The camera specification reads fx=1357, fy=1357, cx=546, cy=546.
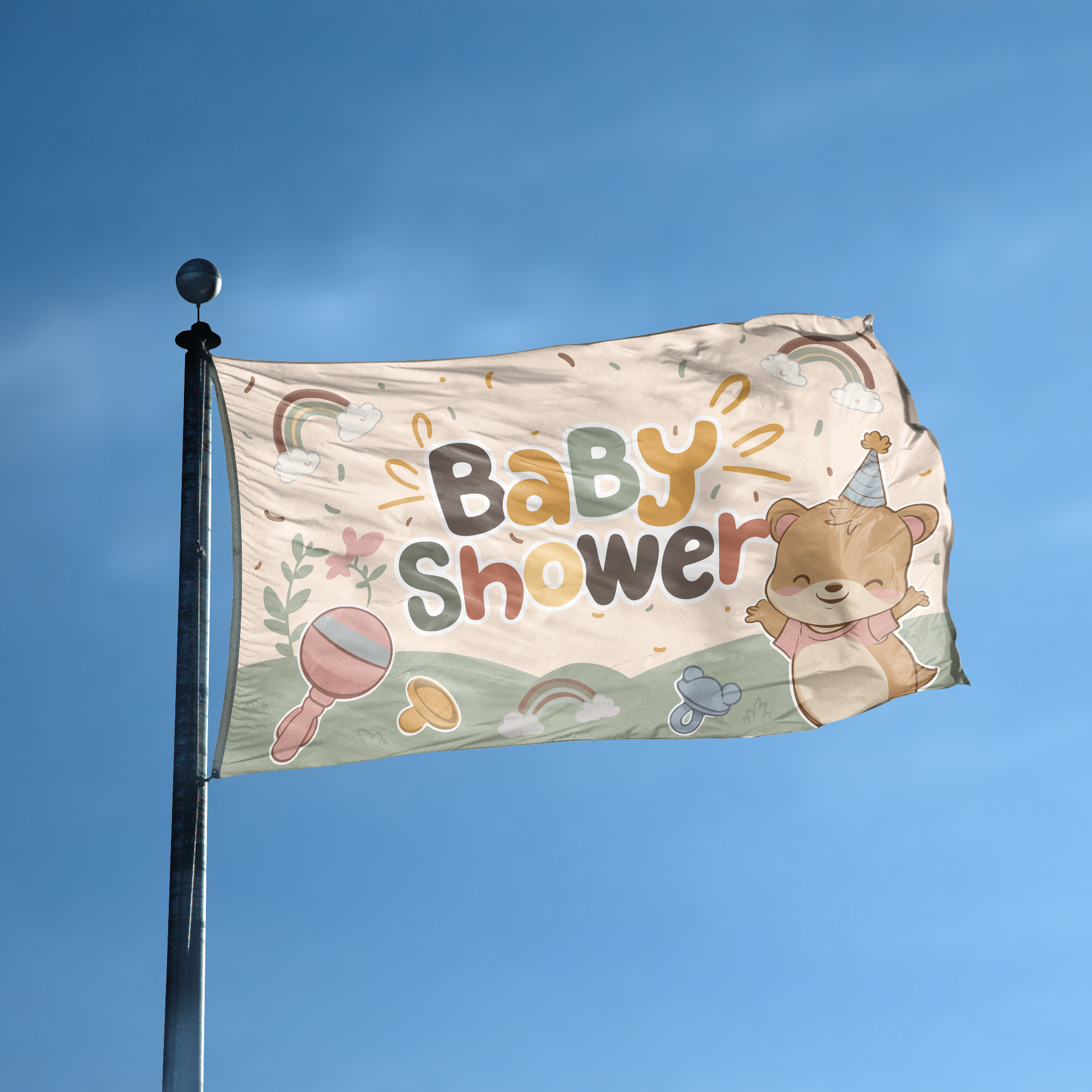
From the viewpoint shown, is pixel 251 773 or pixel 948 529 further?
pixel 948 529

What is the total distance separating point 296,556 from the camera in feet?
37.7

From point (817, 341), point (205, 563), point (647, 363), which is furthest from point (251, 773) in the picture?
point (817, 341)

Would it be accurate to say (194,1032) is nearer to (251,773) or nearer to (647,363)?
(251,773)

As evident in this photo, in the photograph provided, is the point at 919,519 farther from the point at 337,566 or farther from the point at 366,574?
the point at 337,566

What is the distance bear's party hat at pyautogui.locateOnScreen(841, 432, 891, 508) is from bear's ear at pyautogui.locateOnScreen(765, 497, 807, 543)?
1.67 ft

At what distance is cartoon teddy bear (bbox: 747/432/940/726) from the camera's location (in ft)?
42.1

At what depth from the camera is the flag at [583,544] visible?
11.4 meters

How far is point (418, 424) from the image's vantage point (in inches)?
490

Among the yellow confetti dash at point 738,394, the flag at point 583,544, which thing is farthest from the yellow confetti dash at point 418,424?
the yellow confetti dash at point 738,394

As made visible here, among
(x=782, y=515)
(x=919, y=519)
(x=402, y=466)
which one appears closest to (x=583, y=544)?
(x=402, y=466)

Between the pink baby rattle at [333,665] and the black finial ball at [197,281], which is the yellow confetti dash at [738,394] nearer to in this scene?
the pink baby rattle at [333,665]

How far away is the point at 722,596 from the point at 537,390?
2627mm

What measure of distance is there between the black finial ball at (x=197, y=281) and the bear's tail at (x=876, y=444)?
253 inches

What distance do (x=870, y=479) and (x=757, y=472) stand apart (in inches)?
46.1
